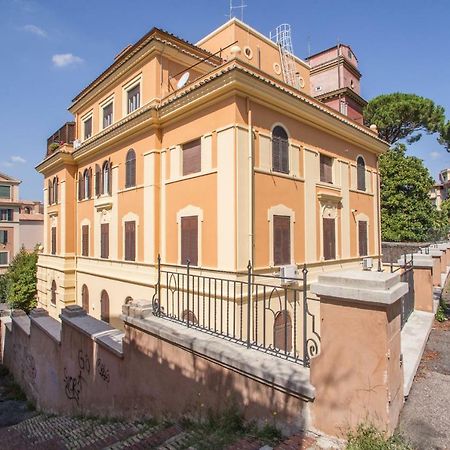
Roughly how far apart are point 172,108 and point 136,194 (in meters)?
3.88

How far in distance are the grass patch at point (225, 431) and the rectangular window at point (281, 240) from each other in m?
7.27

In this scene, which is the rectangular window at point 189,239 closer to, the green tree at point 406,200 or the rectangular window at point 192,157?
the rectangular window at point 192,157

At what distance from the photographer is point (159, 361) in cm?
557

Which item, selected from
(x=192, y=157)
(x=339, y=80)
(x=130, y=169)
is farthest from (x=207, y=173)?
(x=339, y=80)

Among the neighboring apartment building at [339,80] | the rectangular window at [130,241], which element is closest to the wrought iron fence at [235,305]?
the rectangular window at [130,241]

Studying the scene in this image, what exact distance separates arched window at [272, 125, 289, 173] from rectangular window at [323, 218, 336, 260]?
327 centimetres

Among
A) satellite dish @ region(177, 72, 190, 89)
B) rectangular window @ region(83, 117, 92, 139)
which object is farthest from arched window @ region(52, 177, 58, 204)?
satellite dish @ region(177, 72, 190, 89)

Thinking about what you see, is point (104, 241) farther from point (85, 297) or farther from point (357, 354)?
point (357, 354)

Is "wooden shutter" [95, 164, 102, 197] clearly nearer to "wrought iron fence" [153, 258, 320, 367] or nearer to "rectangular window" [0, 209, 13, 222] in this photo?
"wrought iron fence" [153, 258, 320, 367]

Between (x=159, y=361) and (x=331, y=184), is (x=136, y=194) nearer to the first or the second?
(x=331, y=184)

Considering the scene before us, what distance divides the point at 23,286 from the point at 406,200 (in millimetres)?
27850

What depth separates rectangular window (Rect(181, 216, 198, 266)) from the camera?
1133 centimetres

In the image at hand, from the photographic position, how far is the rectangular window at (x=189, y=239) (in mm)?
11328

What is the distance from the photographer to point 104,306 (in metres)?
16.1
